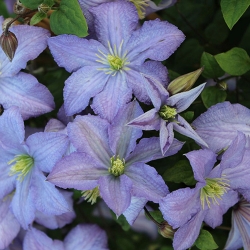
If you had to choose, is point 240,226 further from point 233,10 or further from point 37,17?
point 37,17

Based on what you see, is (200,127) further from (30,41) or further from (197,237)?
(30,41)

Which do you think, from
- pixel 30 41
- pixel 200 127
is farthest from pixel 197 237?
pixel 30 41

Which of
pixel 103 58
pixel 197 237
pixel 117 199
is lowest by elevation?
pixel 197 237

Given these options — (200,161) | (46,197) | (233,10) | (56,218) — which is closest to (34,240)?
(56,218)

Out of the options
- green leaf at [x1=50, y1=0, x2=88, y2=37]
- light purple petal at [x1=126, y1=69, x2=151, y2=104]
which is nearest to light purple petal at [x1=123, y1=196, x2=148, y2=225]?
light purple petal at [x1=126, y1=69, x2=151, y2=104]

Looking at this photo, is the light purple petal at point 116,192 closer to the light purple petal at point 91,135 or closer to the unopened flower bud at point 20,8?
the light purple petal at point 91,135

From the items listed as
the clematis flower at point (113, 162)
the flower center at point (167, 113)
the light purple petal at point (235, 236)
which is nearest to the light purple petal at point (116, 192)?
the clematis flower at point (113, 162)
